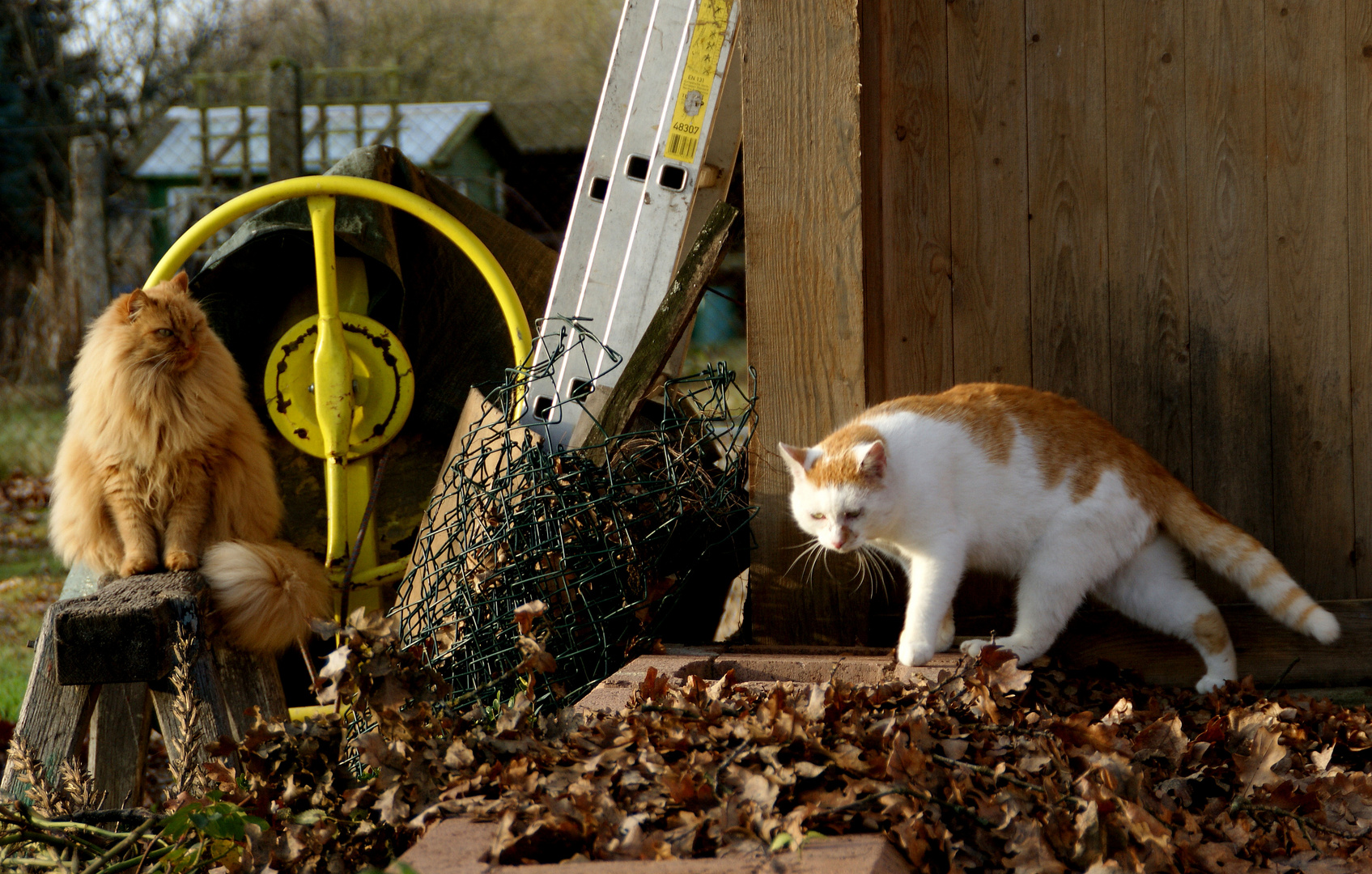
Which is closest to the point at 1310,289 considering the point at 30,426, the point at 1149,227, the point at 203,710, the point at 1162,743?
the point at 1149,227

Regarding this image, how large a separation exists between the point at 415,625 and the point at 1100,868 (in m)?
1.88

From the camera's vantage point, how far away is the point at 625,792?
1458mm

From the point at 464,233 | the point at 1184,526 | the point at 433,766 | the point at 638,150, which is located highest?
the point at 638,150

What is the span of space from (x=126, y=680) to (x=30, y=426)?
743cm

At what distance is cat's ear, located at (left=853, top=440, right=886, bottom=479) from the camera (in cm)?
230

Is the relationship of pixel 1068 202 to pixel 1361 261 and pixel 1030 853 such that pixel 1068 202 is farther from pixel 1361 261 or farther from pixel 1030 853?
pixel 1030 853

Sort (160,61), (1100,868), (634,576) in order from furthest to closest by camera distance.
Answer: (160,61), (634,576), (1100,868)

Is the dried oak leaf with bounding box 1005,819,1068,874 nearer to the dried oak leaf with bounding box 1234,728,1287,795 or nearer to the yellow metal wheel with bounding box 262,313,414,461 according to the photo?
the dried oak leaf with bounding box 1234,728,1287,795

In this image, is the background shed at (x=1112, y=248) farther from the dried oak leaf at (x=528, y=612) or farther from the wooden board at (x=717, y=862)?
the wooden board at (x=717, y=862)

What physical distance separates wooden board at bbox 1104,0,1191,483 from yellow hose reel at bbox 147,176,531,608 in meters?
1.78

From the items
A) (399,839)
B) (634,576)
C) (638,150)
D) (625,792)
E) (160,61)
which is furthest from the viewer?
(160,61)

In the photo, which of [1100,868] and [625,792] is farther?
[625,792]

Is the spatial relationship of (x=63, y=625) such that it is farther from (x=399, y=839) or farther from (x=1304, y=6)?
(x=1304, y=6)

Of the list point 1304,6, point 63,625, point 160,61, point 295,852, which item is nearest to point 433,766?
point 295,852
